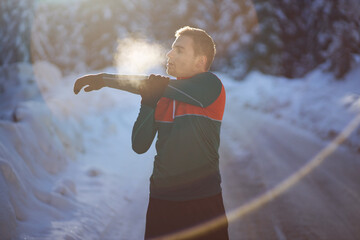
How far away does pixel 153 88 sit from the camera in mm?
1757

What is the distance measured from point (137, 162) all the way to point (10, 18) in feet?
76.8

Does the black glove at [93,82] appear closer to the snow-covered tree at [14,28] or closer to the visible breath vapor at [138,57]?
the visible breath vapor at [138,57]

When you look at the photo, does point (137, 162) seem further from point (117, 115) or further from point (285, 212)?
point (117, 115)

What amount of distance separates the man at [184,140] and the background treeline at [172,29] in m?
20.7

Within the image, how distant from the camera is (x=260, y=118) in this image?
41.8ft

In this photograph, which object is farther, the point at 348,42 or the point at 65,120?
the point at 348,42

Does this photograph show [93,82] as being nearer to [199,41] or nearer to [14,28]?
[199,41]

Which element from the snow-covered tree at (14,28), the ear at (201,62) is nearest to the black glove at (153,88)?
the ear at (201,62)

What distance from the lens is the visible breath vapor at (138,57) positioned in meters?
6.10

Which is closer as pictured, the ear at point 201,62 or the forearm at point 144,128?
the forearm at point 144,128

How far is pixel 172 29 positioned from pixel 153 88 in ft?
126

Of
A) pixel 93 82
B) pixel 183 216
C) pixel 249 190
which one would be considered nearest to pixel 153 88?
pixel 93 82

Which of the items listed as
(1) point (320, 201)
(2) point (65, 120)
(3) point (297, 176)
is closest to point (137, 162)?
(2) point (65, 120)

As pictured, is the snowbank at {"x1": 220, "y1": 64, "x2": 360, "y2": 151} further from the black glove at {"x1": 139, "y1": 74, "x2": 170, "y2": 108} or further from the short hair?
the black glove at {"x1": 139, "y1": 74, "x2": 170, "y2": 108}
